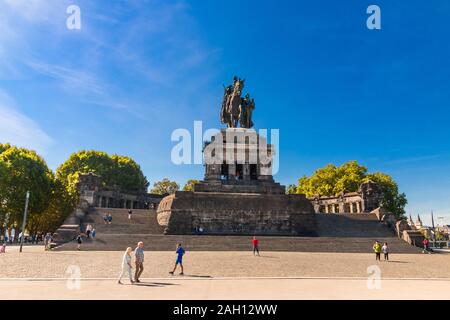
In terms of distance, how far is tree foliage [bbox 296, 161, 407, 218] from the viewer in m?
57.1

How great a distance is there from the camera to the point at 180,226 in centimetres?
2795

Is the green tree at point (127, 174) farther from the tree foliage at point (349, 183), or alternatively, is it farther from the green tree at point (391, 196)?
the green tree at point (391, 196)

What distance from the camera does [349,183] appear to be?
57625 millimetres

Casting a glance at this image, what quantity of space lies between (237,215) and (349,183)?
35.9 metres

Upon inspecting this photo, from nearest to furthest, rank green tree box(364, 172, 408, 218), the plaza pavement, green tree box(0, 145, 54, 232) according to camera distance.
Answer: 1. the plaza pavement
2. green tree box(0, 145, 54, 232)
3. green tree box(364, 172, 408, 218)

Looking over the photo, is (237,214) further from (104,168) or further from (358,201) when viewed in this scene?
(104,168)

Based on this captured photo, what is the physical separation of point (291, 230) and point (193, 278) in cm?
1949

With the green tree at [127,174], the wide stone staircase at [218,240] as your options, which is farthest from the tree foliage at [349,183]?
the green tree at [127,174]

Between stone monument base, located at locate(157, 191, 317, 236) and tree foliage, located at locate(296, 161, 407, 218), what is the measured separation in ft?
87.6

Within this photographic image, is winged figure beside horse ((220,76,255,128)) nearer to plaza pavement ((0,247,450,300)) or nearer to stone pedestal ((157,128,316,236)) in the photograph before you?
stone pedestal ((157,128,316,236))

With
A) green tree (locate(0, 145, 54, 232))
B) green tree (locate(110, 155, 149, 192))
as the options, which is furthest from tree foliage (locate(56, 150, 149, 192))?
green tree (locate(0, 145, 54, 232))

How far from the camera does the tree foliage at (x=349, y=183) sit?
5709cm
